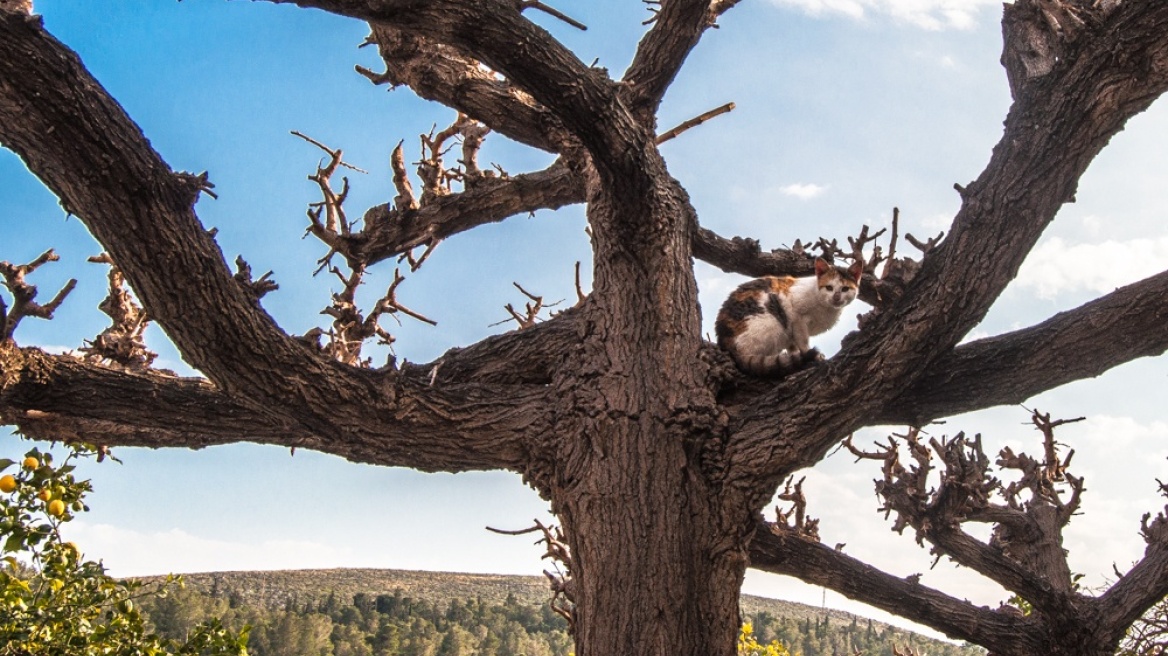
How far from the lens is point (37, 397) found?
3.43 metres

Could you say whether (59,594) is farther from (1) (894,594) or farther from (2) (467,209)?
(1) (894,594)

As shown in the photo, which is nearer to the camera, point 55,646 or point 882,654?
point 55,646

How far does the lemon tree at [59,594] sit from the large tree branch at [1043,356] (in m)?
3.38

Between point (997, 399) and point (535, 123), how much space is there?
2.64 meters

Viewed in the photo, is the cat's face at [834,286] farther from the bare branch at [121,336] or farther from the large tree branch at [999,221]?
the bare branch at [121,336]

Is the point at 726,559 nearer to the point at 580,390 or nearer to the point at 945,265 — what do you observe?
the point at 580,390

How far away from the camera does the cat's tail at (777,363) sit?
3.61 m

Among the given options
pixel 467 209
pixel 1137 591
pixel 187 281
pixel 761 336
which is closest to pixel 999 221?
pixel 761 336

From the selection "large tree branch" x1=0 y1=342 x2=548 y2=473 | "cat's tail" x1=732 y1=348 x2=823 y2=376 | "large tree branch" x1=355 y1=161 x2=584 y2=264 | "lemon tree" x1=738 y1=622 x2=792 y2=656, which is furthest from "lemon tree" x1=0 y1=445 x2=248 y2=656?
"lemon tree" x1=738 y1=622 x2=792 y2=656

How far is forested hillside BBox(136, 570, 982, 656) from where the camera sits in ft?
34.0

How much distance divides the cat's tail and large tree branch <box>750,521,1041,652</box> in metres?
0.93

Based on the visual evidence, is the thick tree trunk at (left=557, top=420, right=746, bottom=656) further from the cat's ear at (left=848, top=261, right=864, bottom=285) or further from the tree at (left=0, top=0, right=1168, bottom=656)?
the cat's ear at (left=848, top=261, right=864, bottom=285)

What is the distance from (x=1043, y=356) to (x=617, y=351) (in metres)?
1.70

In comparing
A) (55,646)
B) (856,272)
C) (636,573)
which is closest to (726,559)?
(636,573)
